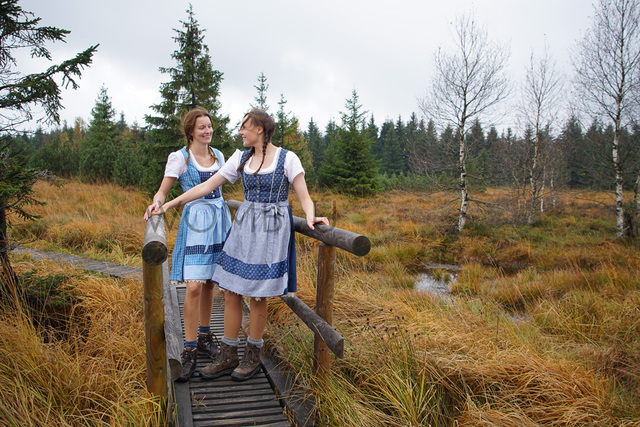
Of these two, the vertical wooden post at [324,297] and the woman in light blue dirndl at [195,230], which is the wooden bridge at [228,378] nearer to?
the vertical wooden post at [324,297]

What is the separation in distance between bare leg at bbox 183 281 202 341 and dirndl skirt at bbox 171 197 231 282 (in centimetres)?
6

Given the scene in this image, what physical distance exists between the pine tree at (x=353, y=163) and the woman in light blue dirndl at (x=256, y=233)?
1820 centimetres

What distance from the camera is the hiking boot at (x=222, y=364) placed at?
2.51 metres

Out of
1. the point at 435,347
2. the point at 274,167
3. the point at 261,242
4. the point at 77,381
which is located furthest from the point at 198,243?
the point at 435,347

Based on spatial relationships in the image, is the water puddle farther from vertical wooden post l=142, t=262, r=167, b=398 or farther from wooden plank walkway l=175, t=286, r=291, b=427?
vertical wooden post l=142, t=262, r=167, b=398

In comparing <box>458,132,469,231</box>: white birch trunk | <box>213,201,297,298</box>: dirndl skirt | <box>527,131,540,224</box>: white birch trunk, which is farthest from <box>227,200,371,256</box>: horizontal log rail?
<box>527,131,540,224</box>: white birch trunk

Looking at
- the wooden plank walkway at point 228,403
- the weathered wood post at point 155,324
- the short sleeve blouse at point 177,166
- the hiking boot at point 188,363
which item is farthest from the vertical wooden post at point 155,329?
the short sleeve blouse at point 177,166

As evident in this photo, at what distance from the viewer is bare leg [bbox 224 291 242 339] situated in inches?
100

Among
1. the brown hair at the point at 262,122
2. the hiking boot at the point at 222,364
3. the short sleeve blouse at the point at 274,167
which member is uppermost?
the brown hair at the point at 262,122

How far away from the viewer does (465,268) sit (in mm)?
8023

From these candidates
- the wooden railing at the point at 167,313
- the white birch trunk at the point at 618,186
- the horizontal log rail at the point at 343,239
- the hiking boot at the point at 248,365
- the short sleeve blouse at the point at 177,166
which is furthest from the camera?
the white birch trunk at the point at 618,186

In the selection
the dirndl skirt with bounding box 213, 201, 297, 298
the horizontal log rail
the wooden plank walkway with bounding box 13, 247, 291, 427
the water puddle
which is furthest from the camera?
the water puddle

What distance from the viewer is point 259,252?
7.76 ft

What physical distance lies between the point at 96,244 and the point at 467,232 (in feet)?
32.7
